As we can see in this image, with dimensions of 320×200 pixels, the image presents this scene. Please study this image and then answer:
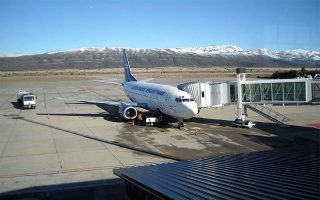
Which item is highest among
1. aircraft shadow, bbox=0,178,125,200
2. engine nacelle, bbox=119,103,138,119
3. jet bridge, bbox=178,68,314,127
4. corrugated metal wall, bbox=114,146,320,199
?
jet bridge, bbox=178,68,314,127

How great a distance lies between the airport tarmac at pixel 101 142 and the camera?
19719 mm

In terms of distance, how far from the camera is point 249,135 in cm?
2967

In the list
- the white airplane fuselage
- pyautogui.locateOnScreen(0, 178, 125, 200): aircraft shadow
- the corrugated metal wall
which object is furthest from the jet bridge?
pyautogui.locateOnScreen(0, 178, 125, 200): aircraft shadow

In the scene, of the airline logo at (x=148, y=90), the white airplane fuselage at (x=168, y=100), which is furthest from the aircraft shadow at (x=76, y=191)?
the airline logo at (x=148, y=90)

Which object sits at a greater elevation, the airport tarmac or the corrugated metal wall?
the corrugated metal wall

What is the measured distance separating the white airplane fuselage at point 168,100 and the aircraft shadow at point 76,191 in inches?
548

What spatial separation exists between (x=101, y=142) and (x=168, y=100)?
8038 mm

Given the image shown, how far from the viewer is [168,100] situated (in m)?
32.7

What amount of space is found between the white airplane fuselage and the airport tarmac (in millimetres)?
1684

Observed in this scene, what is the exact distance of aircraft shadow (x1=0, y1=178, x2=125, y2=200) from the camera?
16469 millimetres

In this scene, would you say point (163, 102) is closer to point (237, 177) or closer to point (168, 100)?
point (168, 100)

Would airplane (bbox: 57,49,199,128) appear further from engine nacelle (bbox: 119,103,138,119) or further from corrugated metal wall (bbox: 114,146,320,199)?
corrugated metal wall (bbox: 114,146,320,199)

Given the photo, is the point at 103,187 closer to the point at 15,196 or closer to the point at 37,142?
the point at 15,196

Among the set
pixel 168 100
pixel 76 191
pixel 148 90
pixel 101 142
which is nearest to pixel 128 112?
pixel 148 90
